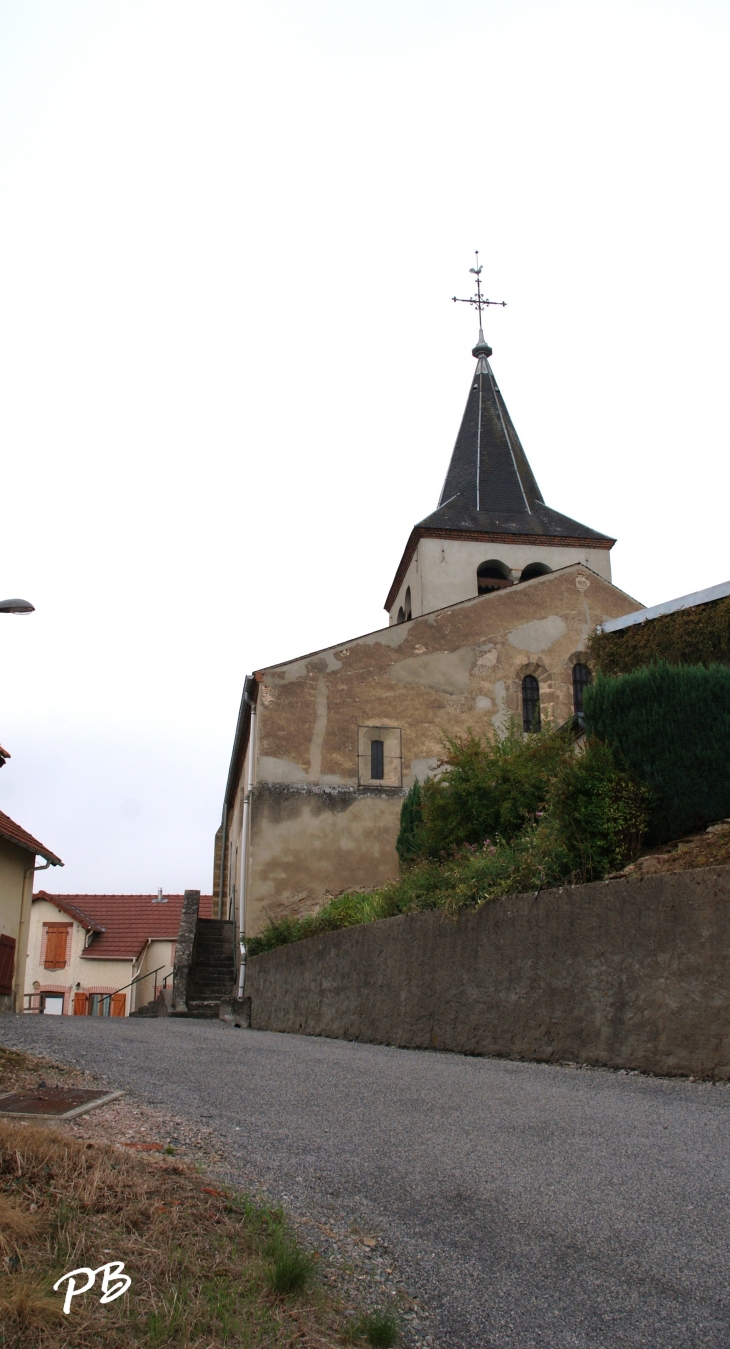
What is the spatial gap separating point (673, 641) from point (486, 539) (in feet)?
44.2

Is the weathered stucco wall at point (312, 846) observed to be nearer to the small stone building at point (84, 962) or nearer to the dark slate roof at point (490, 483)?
the dark slate roof at point (490, 483)

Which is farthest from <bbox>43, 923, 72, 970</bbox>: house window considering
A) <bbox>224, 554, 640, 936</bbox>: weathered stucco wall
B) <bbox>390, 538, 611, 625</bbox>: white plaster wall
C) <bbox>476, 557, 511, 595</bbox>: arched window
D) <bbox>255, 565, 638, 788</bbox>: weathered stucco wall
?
<bbox>476, 557, 511, 595</bbox>: arched window

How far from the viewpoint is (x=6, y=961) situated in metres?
20.0

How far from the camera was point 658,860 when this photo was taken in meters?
8.70

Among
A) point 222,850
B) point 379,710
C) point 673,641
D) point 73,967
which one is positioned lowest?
point 73,967

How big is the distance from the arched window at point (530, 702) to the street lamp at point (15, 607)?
1456 centimetres

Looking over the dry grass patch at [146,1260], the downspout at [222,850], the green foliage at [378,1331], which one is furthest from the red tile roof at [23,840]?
the green foliage at [378,1331]

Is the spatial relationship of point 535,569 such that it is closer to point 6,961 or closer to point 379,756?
point 379,756

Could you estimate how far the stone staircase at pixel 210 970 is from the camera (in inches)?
772

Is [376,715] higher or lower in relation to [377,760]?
higher

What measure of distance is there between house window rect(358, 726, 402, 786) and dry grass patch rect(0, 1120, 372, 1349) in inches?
686

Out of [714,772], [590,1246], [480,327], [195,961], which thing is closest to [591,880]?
[714,772]

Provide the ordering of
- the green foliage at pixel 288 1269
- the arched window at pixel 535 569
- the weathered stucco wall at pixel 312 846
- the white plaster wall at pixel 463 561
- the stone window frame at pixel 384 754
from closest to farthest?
1. the green foliage at pixel 288 1269
2. the weathered stucco wall at pixel 312 846
3. the stone window frame at pixel 384 754
4. the white plaster wall at pixel 463 561
5. the arched window at pixel 535 569

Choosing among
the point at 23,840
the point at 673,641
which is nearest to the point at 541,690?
the point at 673,641
